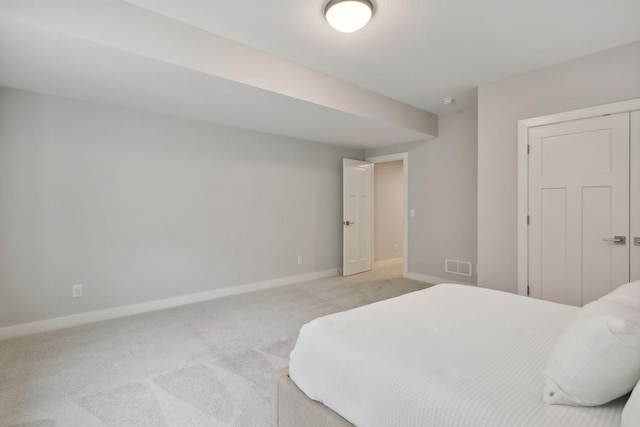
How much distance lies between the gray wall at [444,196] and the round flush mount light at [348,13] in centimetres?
282

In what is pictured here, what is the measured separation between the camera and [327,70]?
326 centimetres

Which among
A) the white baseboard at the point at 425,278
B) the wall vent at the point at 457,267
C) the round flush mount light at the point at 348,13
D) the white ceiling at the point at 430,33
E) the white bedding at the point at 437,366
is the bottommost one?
the white baseboard at the point at 425,278

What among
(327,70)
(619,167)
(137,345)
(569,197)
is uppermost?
(327,70)

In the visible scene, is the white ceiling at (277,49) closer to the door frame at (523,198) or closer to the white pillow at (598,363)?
the door frame at (523,198)

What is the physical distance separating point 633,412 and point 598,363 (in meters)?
0.17

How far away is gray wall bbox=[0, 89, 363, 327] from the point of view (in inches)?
117

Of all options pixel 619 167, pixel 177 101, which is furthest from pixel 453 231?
pixel 177 101

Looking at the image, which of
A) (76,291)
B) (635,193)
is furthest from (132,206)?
(635,193)

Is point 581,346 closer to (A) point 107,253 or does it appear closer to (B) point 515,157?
(B) point 515,157

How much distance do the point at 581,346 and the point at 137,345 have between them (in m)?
2.99

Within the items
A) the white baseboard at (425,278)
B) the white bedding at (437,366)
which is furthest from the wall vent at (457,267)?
the white bedding at (437,366)

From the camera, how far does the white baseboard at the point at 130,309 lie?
9.75ft

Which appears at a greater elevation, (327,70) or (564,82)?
(327,70)

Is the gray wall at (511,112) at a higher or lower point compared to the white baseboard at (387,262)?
higher
